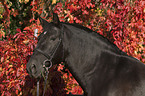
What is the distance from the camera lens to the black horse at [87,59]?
252cm

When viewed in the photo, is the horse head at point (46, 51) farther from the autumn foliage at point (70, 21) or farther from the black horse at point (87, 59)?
the autumn foliage at point (70, 21)

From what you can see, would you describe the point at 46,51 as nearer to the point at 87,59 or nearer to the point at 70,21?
the point at 87,59

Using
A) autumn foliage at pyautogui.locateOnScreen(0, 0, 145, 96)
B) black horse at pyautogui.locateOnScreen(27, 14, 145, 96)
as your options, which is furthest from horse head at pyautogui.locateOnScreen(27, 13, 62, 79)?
autumn foliage at pyautogui.locateOnScreen(0, 0, 145, 96)

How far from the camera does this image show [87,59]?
2660 mm

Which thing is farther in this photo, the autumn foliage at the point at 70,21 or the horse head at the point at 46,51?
the autumn foliage at the point at 70,21

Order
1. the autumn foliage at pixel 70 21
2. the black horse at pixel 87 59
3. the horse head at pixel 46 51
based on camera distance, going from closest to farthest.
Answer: the black horse at pixel 87 59, the horse head at pixel 46 51, the autumn foliage at pixel 70 21

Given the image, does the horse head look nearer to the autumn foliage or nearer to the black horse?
the black horse

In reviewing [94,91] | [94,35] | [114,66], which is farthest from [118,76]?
[94,35]

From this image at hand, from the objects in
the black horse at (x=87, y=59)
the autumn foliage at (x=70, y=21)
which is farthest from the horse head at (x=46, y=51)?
the autumn foliage at (x=70, y=21)

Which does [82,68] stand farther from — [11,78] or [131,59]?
[11,78]

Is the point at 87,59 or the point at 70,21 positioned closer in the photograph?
the point at 87,59

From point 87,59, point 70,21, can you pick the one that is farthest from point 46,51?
point 70,21

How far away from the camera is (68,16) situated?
15.8ft

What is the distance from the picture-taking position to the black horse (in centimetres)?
252
